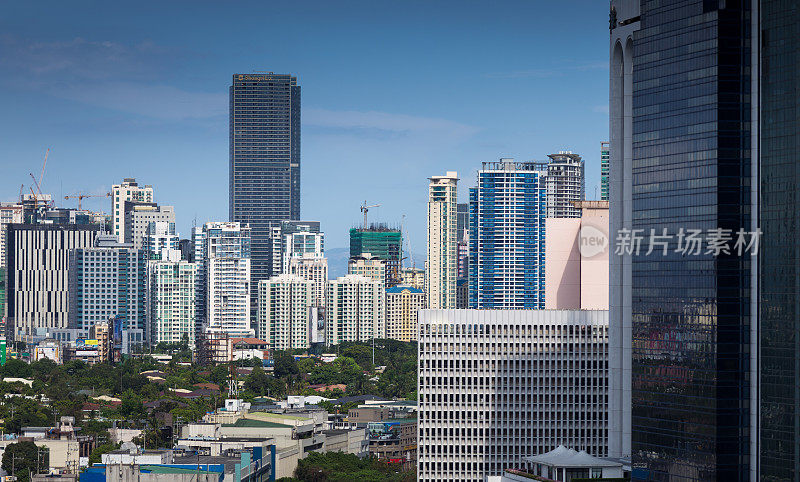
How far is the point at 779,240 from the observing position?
2532 inches

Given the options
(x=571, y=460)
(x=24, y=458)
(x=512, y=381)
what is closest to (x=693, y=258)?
(x=571, y=460)

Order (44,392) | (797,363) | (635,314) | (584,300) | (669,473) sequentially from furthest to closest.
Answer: (44,392) → (584,300) → (635,314) → (669,473) → (797,363)

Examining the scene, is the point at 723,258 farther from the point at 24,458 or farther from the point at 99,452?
the point at 24,458

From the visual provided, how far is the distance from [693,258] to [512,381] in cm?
3705

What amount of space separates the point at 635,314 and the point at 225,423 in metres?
73.9

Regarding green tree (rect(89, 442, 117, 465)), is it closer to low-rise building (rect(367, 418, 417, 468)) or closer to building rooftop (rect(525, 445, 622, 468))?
low-rise building (rect(367, 418, 417, 468))

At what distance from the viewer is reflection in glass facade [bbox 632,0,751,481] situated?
65.4m

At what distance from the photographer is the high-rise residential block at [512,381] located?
10188 cm

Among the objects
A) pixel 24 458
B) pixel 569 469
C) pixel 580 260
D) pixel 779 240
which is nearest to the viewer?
pixel 779 240

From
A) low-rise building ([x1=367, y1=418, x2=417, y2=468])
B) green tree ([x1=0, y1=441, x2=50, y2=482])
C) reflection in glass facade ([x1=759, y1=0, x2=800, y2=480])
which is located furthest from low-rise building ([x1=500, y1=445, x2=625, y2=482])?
low-rise building ([x1=367, y1=418, x2=417, y2=468])

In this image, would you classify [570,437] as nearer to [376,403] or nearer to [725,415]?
[725,415]

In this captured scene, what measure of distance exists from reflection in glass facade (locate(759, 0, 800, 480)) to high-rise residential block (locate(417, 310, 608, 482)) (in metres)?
38.5

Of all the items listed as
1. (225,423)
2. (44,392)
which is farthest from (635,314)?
(44,392)

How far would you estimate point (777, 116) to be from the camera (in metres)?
64.7
